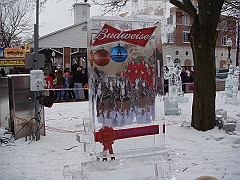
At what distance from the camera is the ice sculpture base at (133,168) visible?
415 centimetres

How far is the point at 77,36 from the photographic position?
2436 cm

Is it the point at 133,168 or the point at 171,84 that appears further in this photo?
the point at 171,84

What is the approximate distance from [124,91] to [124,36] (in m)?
0.91

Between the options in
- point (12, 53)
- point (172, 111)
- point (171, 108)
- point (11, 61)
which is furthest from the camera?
point (12, 53)

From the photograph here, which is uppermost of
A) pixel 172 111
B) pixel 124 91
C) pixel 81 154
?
pixel 124 91

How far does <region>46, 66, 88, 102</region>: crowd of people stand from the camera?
1445 centimetres

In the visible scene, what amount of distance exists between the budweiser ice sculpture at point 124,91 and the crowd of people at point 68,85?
9.33 metres

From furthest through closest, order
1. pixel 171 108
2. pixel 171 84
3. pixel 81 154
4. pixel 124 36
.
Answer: pixel 171 84
pixel 171 108
pixel 81 154
pixel 124 36

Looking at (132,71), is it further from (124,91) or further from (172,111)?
(172,111)

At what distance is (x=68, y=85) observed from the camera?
49.6 feet

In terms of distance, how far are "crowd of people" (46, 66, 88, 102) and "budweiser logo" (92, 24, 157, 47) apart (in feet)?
31.4

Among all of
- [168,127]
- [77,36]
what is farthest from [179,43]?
[168,127]

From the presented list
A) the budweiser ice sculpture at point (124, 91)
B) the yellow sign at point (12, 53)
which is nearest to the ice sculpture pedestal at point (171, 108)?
the budweiser ice sculpture at point (124, 91)

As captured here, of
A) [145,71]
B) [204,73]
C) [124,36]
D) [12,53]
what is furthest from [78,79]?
[12,53]
